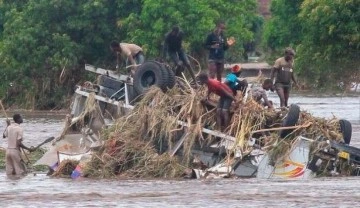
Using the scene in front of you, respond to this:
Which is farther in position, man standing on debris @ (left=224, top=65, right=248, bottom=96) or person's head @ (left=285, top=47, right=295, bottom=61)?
person's head @ (left=285, top=47, right=295, bottom=61)

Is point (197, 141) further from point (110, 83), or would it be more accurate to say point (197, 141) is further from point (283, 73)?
point (283, 73)

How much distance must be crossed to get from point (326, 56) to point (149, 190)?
19990 mm

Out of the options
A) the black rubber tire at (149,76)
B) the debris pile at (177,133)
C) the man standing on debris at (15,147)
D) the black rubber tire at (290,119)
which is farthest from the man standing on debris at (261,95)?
the man standing on debris at (15,147)

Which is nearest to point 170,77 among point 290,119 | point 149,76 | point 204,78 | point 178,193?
point 149,76

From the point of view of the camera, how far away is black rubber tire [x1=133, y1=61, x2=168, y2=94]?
22719 millimetres

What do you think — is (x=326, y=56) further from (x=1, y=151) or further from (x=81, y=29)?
(x=1, y=151)

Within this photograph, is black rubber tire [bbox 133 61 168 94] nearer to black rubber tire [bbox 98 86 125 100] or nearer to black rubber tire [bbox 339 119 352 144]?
black rubber tire [bbox 98 86 125 100]

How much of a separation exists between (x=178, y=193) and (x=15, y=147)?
179 inches

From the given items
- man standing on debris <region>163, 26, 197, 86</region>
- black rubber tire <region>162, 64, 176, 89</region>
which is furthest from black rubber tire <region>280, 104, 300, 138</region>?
man standing on debris <region>163, 26, 197, 86</region>

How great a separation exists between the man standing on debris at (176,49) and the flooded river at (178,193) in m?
3.17

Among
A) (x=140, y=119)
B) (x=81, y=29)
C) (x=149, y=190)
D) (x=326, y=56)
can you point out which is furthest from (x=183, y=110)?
(x=81, y=29)

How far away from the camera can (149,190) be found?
20.4 m

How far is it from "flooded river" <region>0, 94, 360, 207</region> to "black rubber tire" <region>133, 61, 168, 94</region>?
1940 millimetres

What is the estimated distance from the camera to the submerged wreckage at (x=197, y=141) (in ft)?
70.5
